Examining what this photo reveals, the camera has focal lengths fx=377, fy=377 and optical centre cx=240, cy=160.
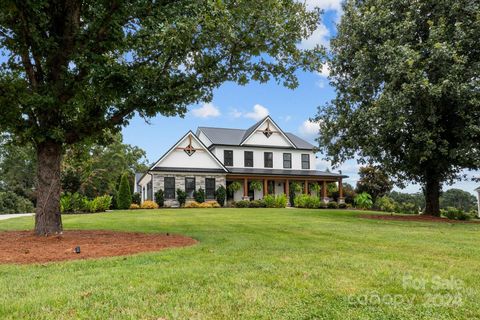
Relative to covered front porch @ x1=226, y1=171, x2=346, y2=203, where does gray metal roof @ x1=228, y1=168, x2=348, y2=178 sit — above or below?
above

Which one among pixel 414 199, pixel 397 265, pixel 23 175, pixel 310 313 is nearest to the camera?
pixel 310 313

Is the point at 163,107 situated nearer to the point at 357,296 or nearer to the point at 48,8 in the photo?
the point at 48,8

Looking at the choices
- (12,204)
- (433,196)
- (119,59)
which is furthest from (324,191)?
(119,59)

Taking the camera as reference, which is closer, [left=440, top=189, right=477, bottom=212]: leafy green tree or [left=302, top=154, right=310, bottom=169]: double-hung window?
[left=302, top=154, right=310, bottom=169]: double-hung window

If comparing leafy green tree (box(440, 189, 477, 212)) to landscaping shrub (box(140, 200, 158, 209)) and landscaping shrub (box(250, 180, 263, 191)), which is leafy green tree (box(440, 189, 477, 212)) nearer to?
landscaping shrub (box(250, 180, 263, 191))

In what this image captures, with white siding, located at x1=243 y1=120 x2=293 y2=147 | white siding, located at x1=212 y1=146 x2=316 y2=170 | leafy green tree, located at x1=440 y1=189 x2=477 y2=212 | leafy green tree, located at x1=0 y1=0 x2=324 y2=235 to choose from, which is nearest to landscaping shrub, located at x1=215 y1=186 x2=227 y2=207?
white siding, located at x1=212 y1=146 x2=316 y2=170

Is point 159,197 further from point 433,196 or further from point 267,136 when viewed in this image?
point 433,196

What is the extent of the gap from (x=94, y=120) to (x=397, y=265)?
7.44m

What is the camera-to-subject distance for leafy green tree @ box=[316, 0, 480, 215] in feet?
50.8

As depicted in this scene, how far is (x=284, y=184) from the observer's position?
115 feet

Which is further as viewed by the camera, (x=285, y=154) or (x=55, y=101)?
(x=285, y=154)

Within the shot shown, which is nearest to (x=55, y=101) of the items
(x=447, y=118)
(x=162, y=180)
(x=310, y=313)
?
(x=310, y=313)

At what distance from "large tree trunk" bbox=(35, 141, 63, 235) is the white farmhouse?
2044cm

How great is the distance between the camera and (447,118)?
1753 centimetres
